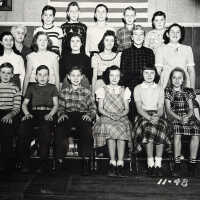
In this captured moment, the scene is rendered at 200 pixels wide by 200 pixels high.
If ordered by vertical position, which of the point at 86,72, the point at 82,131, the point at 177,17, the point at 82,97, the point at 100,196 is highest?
the point at 177,17

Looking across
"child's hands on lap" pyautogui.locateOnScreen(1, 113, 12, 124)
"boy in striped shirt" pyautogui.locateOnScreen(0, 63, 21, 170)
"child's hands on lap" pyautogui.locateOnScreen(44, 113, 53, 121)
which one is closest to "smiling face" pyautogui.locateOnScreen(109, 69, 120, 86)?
"child's hands on lap" pyautogui.locateOnScreen(44, 113, 53, 121)

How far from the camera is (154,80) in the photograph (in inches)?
185

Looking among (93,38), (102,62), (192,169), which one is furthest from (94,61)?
(192,169)

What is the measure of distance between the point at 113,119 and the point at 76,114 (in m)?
0.41

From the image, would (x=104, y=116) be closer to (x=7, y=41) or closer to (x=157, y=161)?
(x=157, y=161)

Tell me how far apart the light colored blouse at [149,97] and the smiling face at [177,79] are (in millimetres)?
178

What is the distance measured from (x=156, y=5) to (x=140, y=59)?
7.26 ft

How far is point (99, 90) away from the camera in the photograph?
14.2 ft

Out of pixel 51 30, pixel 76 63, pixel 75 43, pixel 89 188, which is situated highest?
pixel 51 30

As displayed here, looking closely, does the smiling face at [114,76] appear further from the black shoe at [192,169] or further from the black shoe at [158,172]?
the black shoe at [192,169]

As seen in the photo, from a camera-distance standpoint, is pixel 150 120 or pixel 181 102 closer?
pixel 150 120

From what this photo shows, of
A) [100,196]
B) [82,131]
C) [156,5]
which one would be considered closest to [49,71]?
[82,131]

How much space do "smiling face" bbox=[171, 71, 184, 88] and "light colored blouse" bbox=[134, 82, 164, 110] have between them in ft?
0.58

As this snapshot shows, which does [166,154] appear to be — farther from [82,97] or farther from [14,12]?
[14,12]
